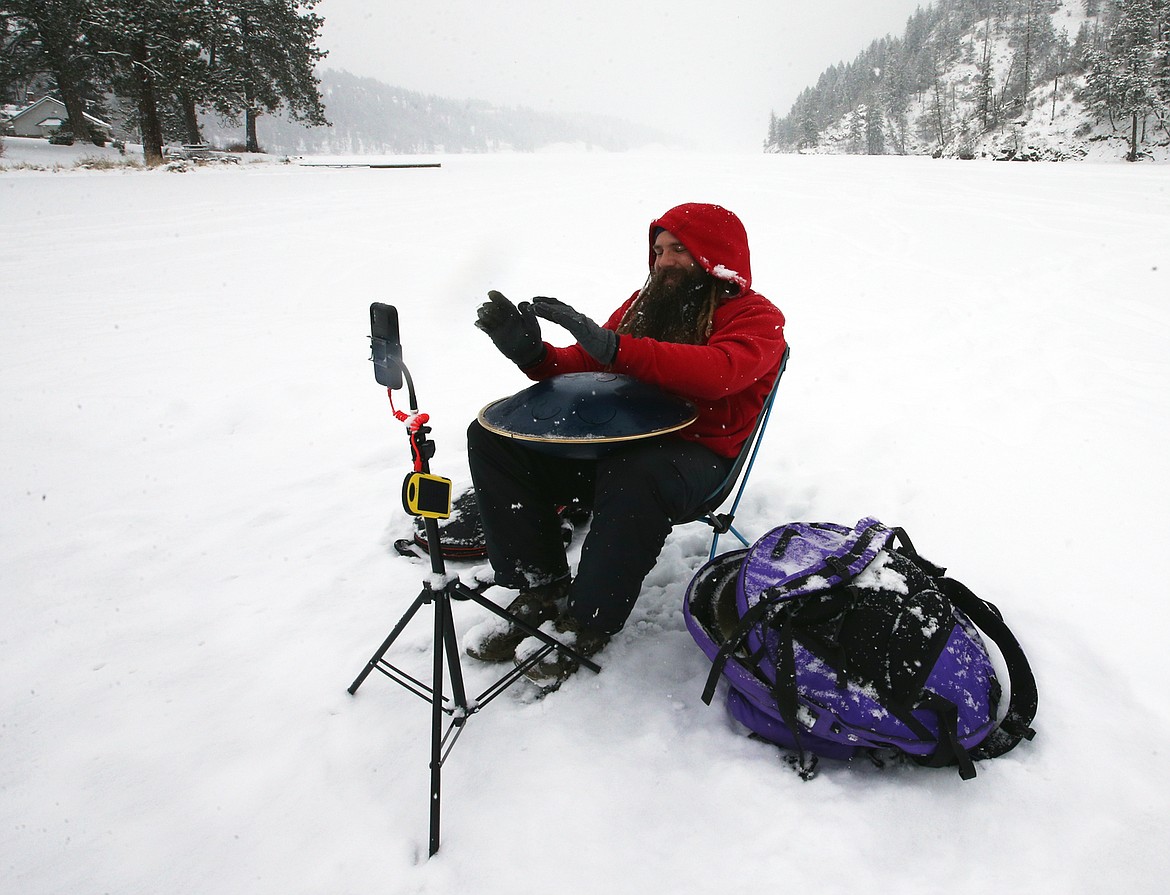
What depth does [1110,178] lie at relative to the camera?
40.6 feet

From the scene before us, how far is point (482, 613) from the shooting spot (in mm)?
2502

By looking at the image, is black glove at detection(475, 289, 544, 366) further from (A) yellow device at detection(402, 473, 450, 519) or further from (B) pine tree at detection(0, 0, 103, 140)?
(B) pine tree at detection(0, 0, 103, 140)

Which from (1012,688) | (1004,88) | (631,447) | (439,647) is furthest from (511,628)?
(1004,88)

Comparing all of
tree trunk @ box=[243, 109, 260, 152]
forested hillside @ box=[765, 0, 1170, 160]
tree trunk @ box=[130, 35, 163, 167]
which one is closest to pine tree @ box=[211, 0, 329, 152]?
tree trunk @ box=[243, 109, 260, 152]

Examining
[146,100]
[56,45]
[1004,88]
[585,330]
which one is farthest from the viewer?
[1004,88]

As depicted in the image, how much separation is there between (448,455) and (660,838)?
2796 mm

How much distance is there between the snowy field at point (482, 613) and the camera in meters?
1.55

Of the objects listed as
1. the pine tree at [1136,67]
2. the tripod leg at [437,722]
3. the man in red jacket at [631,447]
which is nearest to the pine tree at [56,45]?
the man in red jacket at [631,447]

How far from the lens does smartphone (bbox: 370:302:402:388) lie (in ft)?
4.80

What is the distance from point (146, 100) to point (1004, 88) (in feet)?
247

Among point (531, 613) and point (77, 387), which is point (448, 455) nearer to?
point (531, 613)

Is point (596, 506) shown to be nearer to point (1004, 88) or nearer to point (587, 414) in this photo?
point (587, 414)

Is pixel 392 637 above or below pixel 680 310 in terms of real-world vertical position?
below

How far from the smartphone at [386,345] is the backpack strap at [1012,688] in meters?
1.97
